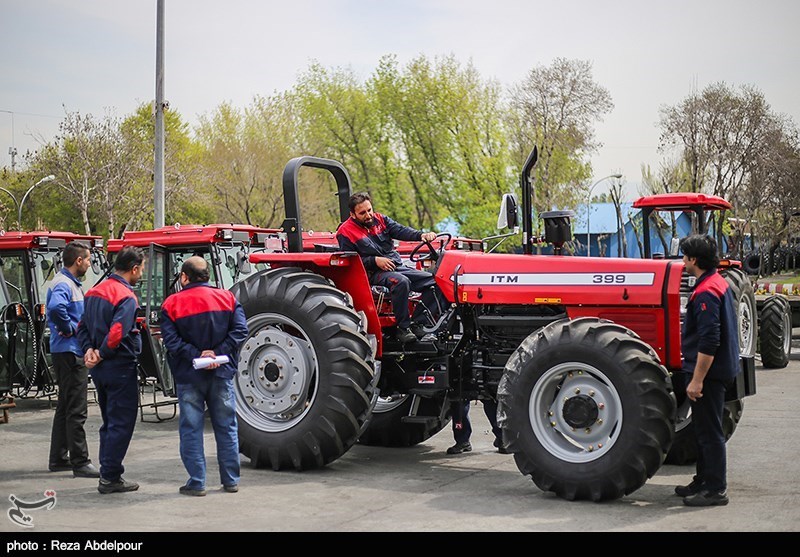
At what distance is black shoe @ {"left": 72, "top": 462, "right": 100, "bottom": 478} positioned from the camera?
8484 millimetres

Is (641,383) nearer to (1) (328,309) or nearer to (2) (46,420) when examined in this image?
(1) (328,309)

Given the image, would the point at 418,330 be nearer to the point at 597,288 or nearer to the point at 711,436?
the point at 597,288

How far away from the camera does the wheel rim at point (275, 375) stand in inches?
341

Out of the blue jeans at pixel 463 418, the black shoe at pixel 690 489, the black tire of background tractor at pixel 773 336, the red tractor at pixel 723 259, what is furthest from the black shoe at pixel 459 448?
the black tire of background tractor at pixel 773 336

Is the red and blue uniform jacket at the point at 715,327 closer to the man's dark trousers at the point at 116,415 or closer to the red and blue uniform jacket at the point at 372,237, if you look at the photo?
the red and blue uniform jacket at the point at 372,237

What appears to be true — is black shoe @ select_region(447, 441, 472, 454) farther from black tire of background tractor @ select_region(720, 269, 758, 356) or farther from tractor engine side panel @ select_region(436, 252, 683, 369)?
black tire of background tractor @ select_region(720, 269, 758, 356)

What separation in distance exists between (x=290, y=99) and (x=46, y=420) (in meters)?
37.5

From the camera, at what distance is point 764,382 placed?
1545cm

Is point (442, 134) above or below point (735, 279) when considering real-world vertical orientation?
above

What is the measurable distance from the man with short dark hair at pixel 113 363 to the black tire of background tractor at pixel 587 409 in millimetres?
2781

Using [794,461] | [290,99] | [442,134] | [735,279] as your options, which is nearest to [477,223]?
[442,134]

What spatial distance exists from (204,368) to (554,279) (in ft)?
9.13

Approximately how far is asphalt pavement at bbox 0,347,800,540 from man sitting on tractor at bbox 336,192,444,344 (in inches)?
51.1

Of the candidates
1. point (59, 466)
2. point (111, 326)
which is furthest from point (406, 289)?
point (59, 466)
